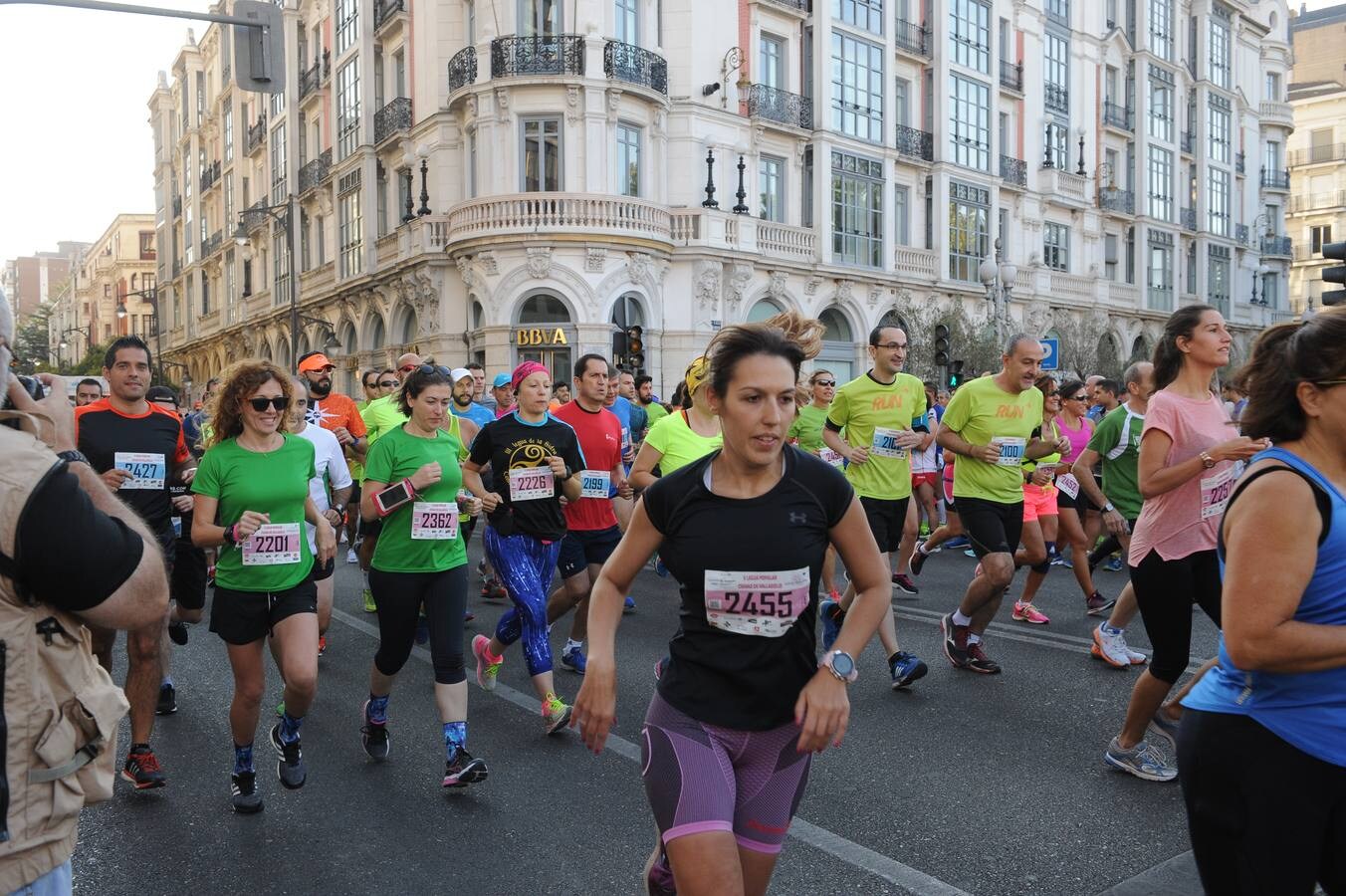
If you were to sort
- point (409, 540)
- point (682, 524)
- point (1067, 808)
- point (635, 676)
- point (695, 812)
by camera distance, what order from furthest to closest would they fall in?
point (635, 676) → point (409, 540) → point (1067, 808) → point (682, 524) → point (695, 812)

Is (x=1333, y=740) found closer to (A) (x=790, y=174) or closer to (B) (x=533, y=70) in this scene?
(B) (x=533, y=70)

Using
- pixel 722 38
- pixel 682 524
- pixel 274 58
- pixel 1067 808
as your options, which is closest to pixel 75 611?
pixel 682 524

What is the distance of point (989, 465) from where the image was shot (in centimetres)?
700

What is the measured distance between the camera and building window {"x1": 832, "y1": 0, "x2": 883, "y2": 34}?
32625 mm

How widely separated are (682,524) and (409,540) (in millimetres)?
2748

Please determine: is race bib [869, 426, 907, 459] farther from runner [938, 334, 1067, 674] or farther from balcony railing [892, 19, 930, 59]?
balcony railing [892, 19, 930, 59]

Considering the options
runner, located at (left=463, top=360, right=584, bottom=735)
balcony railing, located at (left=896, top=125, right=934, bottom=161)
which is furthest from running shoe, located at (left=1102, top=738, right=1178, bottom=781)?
balcony railing, located at (left=896, top=125, right=934, bottom=161)

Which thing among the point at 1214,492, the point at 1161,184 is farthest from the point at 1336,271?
the point at 1161,184

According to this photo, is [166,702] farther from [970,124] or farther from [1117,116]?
[1117,116]

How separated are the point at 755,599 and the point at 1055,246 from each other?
1709 inches

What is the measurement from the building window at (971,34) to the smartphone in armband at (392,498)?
35.4 m

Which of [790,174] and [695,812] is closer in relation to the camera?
[695,812]

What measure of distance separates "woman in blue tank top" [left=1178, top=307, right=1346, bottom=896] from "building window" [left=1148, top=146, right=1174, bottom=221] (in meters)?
49.9

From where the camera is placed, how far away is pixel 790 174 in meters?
32.0
